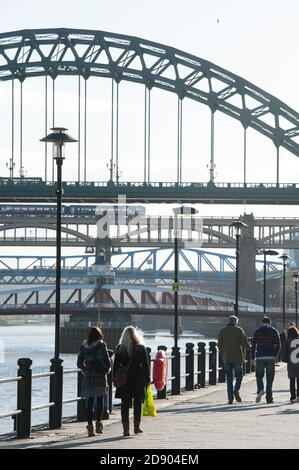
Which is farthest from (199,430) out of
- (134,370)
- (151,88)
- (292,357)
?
(151,88)

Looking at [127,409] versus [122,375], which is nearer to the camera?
[127,409]

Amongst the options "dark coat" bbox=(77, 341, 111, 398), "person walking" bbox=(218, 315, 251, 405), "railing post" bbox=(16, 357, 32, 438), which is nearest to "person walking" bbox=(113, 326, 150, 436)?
"dark coat" bbox=(77, 341, 111, 398)

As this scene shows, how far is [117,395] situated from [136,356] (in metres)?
0.65

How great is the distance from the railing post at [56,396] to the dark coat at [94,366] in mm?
1721

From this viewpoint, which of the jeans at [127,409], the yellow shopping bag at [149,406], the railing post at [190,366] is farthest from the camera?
the railing post at [190,366]

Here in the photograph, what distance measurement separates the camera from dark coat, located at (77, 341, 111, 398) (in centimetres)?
2169

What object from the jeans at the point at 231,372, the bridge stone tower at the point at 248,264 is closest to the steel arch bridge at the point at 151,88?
the bridge stone tower at the point at 248,264

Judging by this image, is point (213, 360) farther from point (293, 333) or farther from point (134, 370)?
point (134, 370)

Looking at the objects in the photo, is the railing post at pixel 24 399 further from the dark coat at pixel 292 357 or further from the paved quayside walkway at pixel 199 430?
the dark coat at pixel 292 357

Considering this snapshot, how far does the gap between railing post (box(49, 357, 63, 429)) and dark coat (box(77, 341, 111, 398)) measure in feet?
5.65

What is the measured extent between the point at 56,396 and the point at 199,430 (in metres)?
2.81

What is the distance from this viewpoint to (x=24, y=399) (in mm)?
21766

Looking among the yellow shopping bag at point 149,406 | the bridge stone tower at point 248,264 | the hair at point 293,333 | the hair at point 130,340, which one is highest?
the bridge stone tower at point 248,264

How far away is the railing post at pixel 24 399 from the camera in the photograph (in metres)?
21.6
